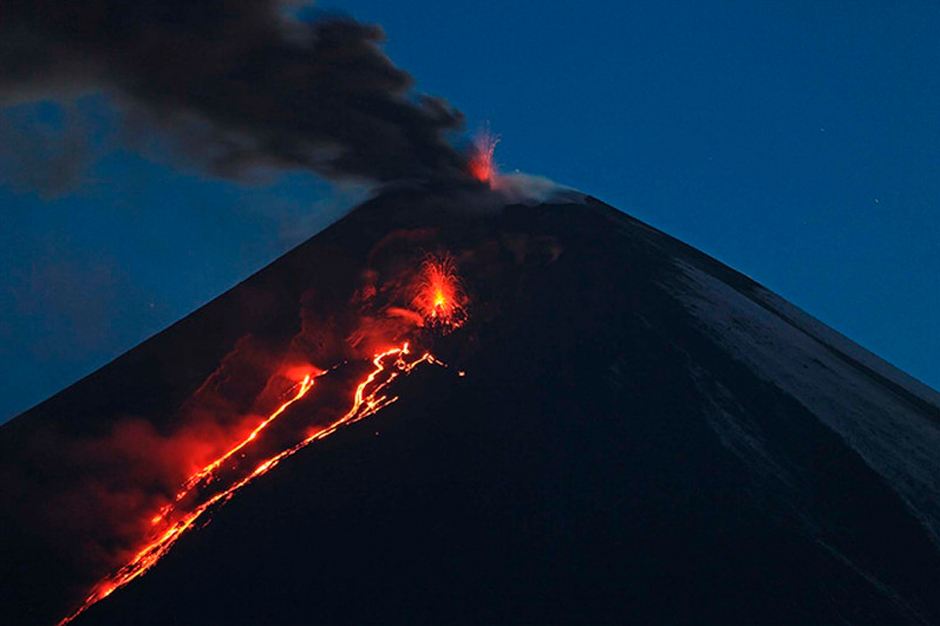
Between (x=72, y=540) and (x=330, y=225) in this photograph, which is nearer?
(x=72, y=540)

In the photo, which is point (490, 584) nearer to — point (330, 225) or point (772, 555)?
point (772, 555)

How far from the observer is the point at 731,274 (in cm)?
2209

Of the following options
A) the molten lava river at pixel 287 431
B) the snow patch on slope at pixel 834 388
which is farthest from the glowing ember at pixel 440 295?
the snow patch on slope at pixel 834 388

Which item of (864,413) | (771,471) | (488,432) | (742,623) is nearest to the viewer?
(742,623)

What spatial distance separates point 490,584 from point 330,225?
482 inches

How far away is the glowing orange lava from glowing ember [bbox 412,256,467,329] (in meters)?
0.98

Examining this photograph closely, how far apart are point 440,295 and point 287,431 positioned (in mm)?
4423

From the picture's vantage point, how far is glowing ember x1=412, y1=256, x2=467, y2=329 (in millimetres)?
15703

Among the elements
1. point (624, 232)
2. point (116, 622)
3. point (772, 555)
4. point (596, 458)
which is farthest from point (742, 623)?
point (624, 232)

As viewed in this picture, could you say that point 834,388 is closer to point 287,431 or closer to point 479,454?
point 479,454

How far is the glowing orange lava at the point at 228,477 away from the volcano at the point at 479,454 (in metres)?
0.07

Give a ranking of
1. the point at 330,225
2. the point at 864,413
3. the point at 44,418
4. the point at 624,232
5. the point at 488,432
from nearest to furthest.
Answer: the point at 488,432 → the point at 864,413 → the point at 44,418 → the point at 624,232 → the point at 330,225

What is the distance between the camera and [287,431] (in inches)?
527

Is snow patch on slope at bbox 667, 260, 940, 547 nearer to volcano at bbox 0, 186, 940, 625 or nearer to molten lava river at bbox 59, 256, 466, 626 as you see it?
volcano at bbox 0, 186, 940, 625
